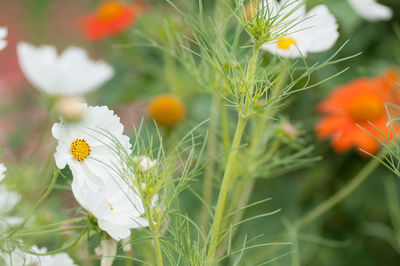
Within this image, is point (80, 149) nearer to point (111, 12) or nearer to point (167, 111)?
point (167, 111)

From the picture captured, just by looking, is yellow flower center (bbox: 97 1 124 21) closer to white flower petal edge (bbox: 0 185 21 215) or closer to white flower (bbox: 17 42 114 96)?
white flower (bbox: 17 42 114 96)

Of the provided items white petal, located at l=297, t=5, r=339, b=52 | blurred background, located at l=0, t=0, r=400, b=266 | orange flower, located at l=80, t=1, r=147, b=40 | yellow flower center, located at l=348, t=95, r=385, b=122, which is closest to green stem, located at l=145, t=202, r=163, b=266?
white petal, located at l=297, t=5, r=339, b=52

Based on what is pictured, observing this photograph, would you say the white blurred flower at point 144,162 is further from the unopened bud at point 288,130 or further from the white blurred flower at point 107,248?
the unopened bud at point 288,130

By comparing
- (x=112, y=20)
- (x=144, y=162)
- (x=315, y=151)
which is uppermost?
(x=112, y=20)

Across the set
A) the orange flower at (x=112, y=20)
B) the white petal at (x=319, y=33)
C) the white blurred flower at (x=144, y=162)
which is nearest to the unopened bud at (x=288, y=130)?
the white petal at (x=319, y=33)

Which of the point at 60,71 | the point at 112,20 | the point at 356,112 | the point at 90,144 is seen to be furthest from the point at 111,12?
the point at 90,144
